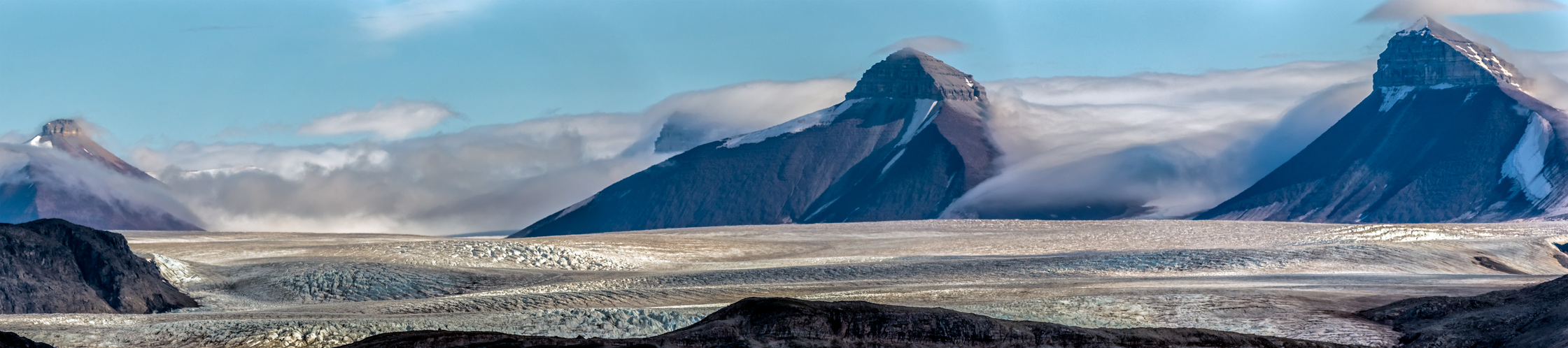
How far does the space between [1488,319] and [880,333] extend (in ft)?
54.0

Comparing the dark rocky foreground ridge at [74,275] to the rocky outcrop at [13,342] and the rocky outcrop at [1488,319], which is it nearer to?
the rocky outcrop at [13,342]

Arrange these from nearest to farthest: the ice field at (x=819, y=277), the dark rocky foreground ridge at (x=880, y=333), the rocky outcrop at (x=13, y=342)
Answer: the rocky outcrop at (x=13, y=342)
the dark rocky foreground ridge at (x=880, y=333)
the ice field at (x=819, y=277)

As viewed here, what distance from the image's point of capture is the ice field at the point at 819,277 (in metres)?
42.9

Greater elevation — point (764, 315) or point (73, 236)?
point (73, 236)

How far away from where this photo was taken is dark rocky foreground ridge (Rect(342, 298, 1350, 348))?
3262 cm

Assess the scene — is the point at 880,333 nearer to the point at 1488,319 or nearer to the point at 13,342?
the point at 1488,319

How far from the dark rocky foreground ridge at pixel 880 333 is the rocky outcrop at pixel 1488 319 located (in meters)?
4.13

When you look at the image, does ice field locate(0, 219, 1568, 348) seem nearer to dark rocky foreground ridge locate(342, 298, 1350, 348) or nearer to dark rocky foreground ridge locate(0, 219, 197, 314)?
dark rocky foreground ridge locate(0, 219, 197, 314)

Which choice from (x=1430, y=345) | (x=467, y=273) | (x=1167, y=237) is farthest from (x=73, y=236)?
(x=1167, y=237)

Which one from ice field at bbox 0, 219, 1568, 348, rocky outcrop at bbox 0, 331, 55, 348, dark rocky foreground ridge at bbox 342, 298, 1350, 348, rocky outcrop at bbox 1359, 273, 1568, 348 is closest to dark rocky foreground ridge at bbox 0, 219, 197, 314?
ice field at bbox 0, 219, 1568, 348

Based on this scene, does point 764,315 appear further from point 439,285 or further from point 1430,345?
point 439,285

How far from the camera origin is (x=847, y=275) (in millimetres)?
71125

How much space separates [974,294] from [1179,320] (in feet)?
33.2

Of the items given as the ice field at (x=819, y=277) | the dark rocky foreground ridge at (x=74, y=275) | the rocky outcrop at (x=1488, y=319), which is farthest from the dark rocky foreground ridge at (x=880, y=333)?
the dark rocky foreground ridge at (x=74, y=275)
